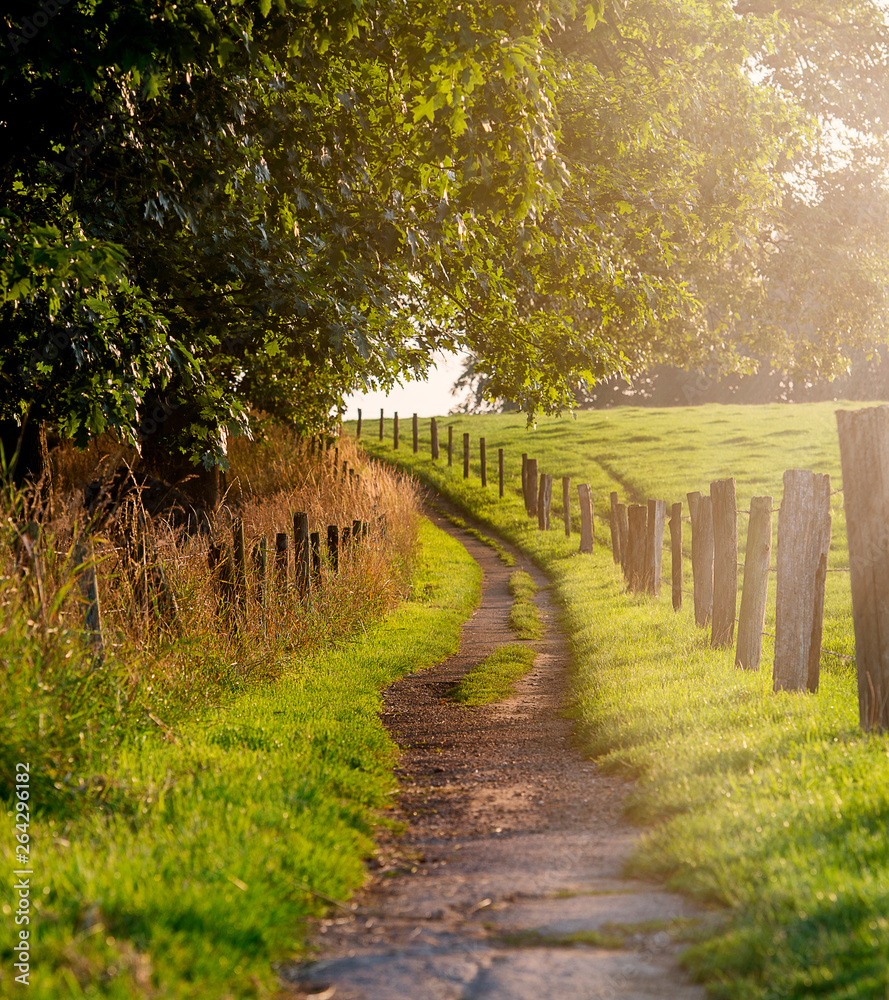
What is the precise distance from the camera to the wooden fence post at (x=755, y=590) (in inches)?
332

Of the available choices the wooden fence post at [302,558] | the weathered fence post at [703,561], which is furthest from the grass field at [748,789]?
the wooden fence post at [302,558]

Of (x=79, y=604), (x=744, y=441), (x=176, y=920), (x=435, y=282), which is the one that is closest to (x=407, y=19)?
(x=435, y=282)

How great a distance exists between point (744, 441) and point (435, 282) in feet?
85.1

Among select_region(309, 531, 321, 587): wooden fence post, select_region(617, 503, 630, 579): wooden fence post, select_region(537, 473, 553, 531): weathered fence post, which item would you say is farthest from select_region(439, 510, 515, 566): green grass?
select_region(309, 531, 321, 587): wooden fence post

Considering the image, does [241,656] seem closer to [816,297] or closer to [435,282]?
[435,282]

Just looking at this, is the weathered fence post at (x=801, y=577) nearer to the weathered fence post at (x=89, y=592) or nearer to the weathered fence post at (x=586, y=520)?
the weathered fence post at (x=89, y=592)

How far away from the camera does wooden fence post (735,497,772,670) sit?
8.45 m

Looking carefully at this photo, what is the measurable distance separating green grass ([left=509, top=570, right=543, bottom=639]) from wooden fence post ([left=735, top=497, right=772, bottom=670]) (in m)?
4.17

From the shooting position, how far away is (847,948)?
121 inches

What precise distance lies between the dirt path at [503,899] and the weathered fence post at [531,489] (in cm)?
1824

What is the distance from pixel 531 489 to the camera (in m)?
25.7

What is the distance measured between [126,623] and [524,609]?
8.51 m

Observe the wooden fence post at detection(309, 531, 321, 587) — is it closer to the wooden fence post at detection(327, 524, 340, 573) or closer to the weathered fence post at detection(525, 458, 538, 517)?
the wooden fence post at detection(327, 524, 340, 573)

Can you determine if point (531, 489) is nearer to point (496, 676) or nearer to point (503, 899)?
point (496, 676)
